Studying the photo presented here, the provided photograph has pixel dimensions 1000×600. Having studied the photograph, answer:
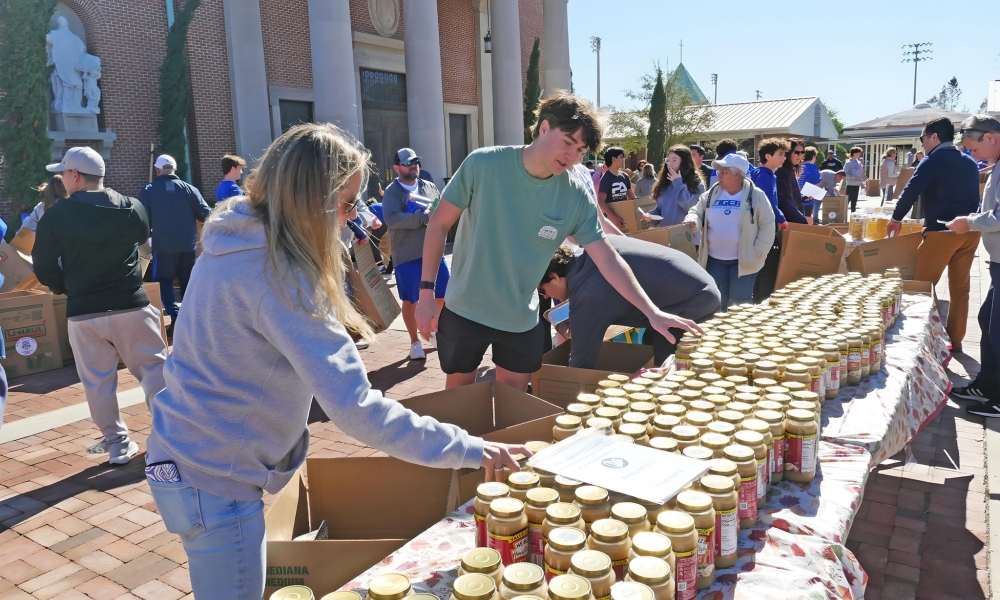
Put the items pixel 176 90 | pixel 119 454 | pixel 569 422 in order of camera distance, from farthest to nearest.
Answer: pixel 176 90 → pixel 119 454 → pixel 569 422

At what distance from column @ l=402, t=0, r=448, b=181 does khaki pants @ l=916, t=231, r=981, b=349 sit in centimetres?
1189

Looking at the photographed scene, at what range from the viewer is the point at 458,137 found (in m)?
23.5

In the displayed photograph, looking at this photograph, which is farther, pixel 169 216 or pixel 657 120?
pixel 657 120

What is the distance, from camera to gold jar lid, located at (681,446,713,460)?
186cm

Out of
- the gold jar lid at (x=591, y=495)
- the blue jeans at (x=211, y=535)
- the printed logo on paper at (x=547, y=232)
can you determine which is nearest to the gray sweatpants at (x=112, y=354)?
the printed logo on paper at (x=547, y=232)

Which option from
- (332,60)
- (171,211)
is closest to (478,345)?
(171,211)

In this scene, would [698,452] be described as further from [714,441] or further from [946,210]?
[946,210]

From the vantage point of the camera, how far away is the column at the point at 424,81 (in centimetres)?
1678

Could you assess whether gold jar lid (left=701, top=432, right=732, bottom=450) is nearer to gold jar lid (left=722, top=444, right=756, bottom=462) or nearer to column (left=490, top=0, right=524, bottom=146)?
gold jar lid (left=722, top=444, right=756, bottom=462)

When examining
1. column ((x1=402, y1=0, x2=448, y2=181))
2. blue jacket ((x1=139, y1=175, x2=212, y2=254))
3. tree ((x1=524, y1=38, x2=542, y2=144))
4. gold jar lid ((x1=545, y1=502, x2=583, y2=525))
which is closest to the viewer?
gold jar lid ((x1=545, y1=502, x2=583, y2=525))

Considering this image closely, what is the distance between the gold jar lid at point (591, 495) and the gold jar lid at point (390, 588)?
1.43 ft

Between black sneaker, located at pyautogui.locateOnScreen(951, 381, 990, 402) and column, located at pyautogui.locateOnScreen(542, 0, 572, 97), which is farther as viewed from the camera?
column, located at pyautogui.locateOnScreen(542, 0, 572, 97)

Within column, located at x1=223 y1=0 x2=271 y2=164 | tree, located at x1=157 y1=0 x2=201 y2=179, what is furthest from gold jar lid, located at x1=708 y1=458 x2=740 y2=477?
column, located at x1=223 y1=0 x2=271 y2=164

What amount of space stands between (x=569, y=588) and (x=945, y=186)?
6.72 meters
